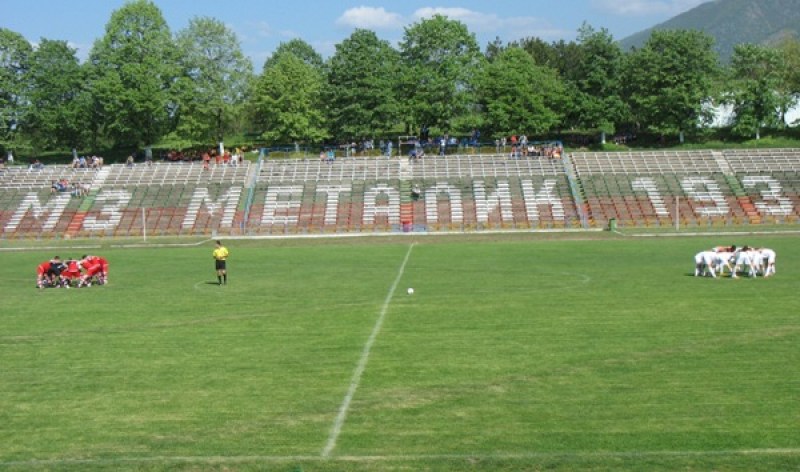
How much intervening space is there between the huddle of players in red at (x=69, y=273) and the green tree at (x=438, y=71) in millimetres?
58733

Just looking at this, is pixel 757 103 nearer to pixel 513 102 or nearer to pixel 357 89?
pixel 513 102

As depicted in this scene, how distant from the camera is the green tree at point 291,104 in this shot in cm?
9181

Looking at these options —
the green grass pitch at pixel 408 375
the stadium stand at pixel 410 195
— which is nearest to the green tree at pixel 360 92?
the stadium stand at pixel 410 195

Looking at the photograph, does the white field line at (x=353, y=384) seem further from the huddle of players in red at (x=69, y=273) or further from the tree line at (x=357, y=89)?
the tree line at (x=357, y=89)

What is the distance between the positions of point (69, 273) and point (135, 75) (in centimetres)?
5968

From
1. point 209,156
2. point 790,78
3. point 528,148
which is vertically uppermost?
point 790,78

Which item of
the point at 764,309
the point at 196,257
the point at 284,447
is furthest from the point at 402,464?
the point at 196,257

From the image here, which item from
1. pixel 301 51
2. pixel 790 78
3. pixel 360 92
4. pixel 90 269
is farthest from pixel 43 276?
pixel 301 51

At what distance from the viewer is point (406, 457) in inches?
525

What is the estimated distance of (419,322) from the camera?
24609 millimetres

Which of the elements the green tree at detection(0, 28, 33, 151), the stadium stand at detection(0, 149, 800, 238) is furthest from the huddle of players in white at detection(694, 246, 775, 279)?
the green tree at detection(0, 28, 33, 151)

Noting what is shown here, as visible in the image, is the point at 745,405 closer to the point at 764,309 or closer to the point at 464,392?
the point at 464,392

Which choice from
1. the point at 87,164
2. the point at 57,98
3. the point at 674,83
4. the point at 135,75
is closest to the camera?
the point at 87,164

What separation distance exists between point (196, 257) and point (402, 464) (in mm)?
37518
